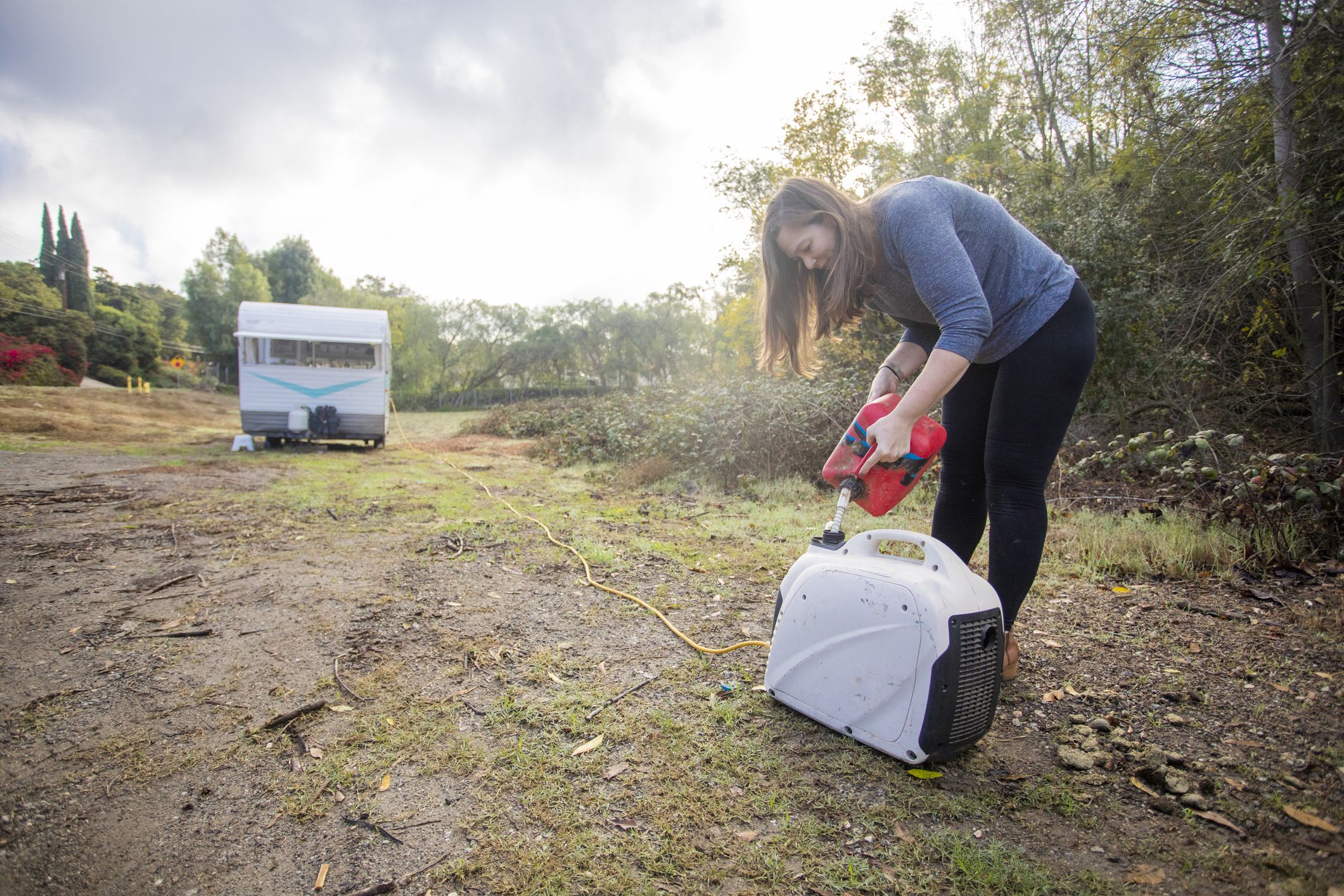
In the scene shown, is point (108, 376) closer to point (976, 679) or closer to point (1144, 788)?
point (976, 679)

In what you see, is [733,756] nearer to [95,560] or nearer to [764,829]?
[764,829]

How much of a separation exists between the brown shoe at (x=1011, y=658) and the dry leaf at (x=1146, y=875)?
0.72 m

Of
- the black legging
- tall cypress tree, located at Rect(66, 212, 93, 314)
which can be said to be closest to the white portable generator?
→ the black legging

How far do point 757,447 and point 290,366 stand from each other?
26.0 ft

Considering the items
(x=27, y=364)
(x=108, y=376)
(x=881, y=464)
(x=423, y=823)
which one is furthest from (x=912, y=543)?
(x=108, y=376)

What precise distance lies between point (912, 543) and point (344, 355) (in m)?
10.7

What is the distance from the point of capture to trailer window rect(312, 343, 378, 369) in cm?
1001

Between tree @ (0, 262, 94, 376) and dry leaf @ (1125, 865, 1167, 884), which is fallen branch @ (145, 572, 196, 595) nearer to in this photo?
dry leaf @ (1125, 865, 1167, 884)

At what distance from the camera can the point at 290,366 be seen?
9.80 m

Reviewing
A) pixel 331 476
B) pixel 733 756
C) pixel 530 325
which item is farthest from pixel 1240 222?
pixel 530 325

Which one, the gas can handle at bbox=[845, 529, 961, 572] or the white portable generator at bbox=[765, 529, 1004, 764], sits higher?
the gas can handle at bbox=[845, 529, 961, 572]

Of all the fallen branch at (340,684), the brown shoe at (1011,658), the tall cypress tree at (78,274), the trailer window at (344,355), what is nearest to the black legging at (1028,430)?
the brown shoe at (1011,658)

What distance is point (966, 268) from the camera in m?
1.45

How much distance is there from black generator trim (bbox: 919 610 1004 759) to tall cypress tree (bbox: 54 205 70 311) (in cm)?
4296
